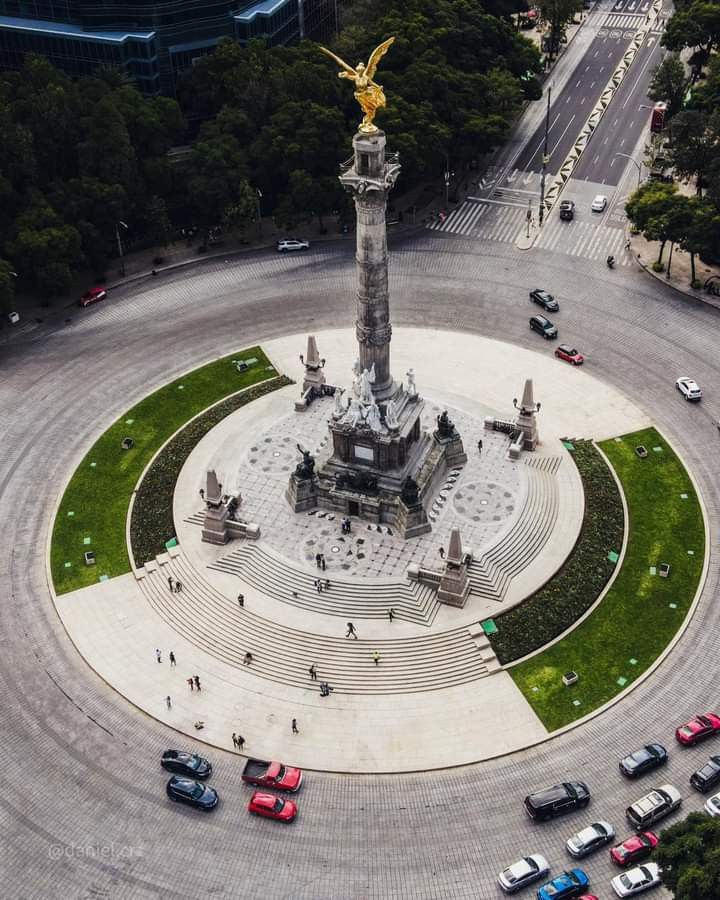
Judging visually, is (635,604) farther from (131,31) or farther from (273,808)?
(131,31)

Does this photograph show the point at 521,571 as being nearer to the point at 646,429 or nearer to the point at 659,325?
the point at 646,429

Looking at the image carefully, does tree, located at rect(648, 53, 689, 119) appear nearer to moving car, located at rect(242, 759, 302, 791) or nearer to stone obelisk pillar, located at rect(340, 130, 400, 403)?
stone obelisk pillar, located at rect(340, 130, 400, 403)

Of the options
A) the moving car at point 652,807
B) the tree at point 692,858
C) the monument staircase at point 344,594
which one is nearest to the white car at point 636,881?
the tree at point 692,858

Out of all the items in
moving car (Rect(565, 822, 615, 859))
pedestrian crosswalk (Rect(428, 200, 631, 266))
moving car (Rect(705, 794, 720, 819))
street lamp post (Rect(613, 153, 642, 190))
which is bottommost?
moving car (Rect(565, 822, 615, 859))

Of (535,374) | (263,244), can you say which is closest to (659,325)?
(535,374)

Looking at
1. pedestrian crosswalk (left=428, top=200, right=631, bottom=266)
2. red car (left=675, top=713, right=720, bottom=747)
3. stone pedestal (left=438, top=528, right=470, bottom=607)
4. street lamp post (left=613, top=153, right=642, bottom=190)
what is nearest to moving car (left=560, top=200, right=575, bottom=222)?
pedestrian crosswalk (left=428, top=200, right=631, bottom=266)

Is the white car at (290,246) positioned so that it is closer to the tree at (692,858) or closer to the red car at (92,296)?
the red car at (92,296)
